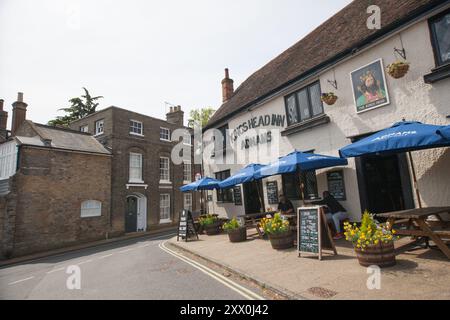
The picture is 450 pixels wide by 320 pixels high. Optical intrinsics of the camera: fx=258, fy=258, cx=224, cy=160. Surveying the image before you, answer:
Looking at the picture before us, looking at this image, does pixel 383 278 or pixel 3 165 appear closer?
pixel 383 278

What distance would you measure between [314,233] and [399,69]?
5.01 m

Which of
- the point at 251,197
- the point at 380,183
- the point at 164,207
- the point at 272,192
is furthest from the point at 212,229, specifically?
the point at 164,207

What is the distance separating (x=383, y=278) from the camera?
4.61 m

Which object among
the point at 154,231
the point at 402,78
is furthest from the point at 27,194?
the point at 402,78

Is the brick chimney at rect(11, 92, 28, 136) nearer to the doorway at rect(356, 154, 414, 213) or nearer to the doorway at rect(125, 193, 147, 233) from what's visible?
the doorway at rect(125, 193, 147, 233)

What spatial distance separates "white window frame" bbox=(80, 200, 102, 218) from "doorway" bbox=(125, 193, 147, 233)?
2.65 meters

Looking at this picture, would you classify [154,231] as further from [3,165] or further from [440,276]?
[440,276]

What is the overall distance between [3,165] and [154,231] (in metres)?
11.5

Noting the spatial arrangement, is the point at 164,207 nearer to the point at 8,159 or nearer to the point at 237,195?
the point at 237,195

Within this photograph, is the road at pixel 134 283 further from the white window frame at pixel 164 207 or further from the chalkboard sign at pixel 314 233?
the white window frame at pixel 164 207

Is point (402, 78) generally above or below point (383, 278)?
above

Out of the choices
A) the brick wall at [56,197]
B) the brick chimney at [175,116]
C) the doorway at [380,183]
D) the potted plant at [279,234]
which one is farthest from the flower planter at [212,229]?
the brick chimney at [175,116]
